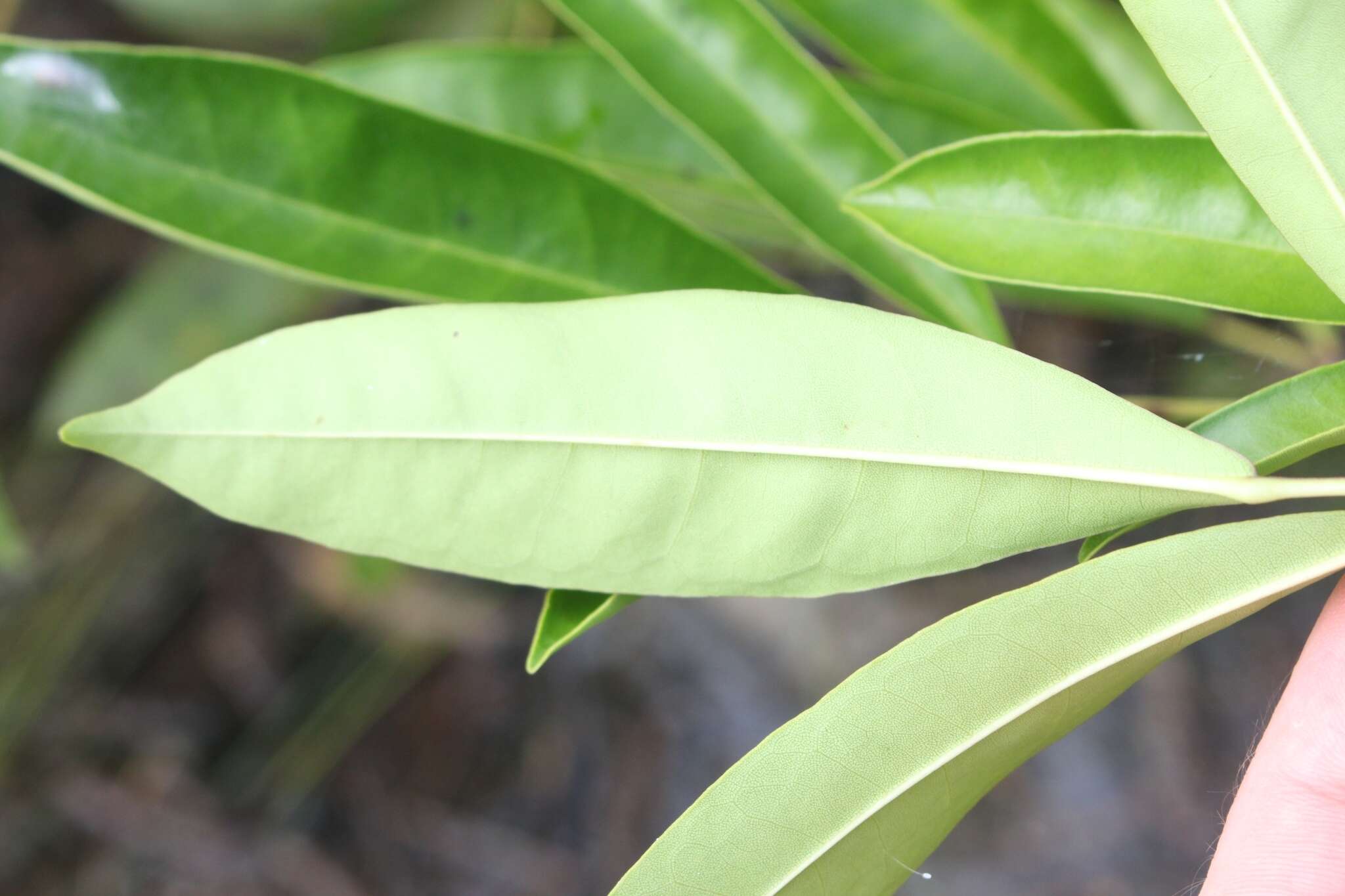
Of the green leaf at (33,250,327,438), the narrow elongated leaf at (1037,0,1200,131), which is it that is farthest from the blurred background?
the narrow elongated leaf at (1037,0,1200,131)

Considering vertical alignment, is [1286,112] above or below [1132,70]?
below

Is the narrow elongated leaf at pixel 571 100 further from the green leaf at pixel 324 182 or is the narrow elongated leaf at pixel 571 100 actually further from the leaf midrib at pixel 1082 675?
the leaf midrib at pixel 1082 675

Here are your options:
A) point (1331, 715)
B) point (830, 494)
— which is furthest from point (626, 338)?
point (1331, 715)

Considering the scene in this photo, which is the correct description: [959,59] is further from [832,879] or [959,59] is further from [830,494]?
[832,879]

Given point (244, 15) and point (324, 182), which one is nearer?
Result: point (324, 182)

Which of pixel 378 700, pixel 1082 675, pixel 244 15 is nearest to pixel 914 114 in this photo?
pixel 1082 675

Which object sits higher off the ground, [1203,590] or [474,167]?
[474,167]

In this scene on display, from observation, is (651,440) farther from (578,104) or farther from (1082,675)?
(578,104)

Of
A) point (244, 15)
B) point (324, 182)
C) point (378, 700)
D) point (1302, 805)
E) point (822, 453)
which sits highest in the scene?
point (244, 15)
